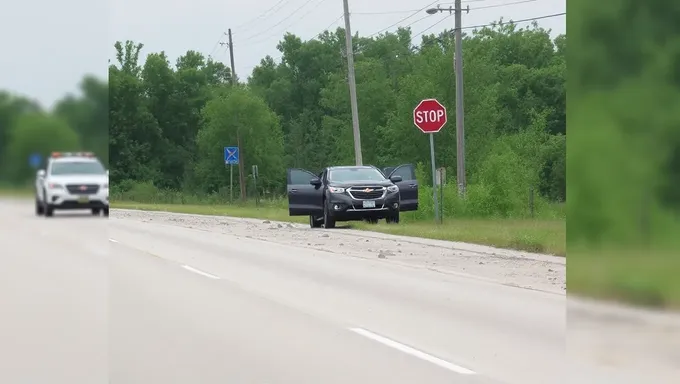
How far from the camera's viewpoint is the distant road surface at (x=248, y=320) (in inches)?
214

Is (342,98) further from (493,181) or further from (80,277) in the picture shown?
(80,277)

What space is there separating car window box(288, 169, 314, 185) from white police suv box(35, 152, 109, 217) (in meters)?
26.9

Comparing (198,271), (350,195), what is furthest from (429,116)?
(198,271)

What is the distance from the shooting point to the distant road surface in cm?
543

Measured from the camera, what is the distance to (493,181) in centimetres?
3516

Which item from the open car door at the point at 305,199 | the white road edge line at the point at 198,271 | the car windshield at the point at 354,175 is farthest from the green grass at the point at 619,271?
the open car door at the point at 305,199

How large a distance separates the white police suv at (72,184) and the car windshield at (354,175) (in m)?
26.3

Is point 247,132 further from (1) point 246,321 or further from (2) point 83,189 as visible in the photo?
(2) point 83,189

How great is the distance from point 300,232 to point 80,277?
2435 centimetres

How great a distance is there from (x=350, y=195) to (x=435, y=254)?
9.99 m

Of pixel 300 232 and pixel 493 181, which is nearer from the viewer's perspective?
pixel 300 232

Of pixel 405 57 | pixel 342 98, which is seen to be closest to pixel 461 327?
pixel 342 98

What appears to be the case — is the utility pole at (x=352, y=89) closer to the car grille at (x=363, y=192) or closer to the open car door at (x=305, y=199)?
the open car door at (x=305, y=199)

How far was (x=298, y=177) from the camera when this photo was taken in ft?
104
